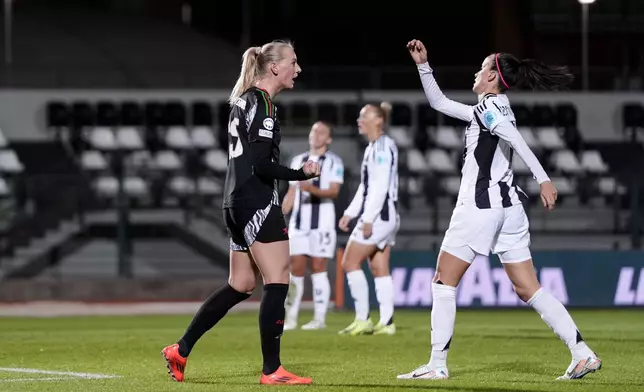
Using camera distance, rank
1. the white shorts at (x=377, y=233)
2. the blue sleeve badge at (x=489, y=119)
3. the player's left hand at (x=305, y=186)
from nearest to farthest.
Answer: the blue sleeve badge at (x=489, y=119), the white shorts at (x=377, y=233), the player's left hand at (x=305, y=186)

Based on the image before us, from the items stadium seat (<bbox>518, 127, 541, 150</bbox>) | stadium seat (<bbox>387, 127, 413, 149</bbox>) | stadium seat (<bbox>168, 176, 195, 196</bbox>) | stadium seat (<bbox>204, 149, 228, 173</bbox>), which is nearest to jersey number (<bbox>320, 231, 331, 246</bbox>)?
stadium seat (<bbox>168, 176, 195, 196</bbox>)

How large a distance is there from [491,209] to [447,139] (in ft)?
67.3

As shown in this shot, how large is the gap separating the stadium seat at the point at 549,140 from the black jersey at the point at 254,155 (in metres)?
21.8

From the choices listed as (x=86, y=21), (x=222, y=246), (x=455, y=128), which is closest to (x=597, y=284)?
(x=222, y=246)

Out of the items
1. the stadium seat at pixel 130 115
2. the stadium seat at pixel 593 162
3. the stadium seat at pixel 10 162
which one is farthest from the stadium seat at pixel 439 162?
the stadium seat at pixel 10 162

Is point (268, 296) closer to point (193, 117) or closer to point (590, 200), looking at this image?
point (590, 200)

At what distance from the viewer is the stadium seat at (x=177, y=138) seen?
29.0 metres

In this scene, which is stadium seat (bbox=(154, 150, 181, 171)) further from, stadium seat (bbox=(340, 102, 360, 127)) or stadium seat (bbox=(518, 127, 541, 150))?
stadium seat (bbox=(518, 127, 541, 150))

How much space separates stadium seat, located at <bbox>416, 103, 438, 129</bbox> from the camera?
29.7 m

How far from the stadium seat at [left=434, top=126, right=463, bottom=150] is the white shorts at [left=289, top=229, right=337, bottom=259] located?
47.1 ft

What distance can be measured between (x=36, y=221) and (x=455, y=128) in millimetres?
10600

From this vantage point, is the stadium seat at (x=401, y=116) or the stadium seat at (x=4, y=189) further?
the stadium seat at (x=401, y=116)

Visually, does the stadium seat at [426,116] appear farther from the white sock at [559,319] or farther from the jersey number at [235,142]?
the jersey number at [235,142]

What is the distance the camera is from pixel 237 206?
838 cm
